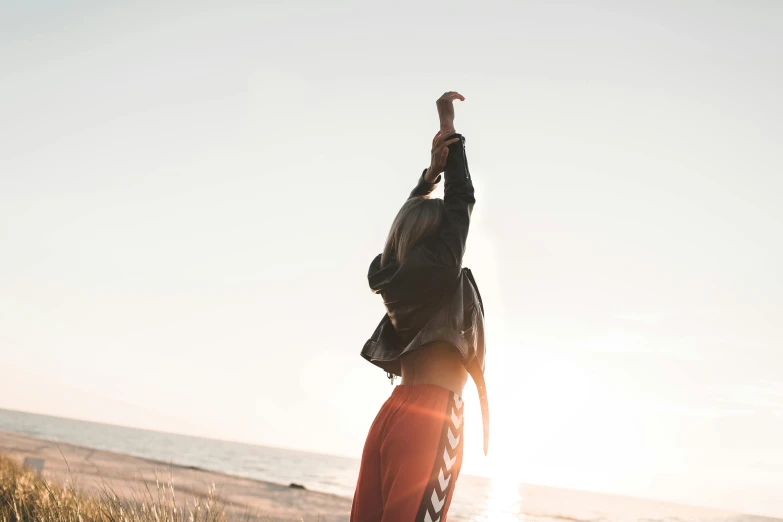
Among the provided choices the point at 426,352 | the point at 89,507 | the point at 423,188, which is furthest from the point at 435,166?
the point at 89,507

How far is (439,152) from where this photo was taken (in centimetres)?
261

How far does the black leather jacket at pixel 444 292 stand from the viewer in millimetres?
2301

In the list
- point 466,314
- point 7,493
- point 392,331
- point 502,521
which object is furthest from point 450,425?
point 502,521

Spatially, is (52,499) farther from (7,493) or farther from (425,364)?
(425,364)

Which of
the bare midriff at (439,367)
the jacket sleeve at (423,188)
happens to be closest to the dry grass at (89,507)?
the bare midriff at (439,367)

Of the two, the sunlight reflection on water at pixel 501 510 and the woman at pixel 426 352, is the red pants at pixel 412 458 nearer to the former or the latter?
the woman at pixel 426 352

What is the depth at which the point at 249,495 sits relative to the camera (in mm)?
12906

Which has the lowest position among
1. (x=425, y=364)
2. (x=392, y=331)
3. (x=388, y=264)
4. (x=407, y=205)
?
(x=425, y=364)

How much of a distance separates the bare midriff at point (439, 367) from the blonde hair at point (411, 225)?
394 millimetres

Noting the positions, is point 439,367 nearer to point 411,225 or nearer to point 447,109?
point 411,225

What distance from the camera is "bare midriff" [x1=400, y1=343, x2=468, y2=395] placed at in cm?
229

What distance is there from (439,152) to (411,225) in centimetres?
39

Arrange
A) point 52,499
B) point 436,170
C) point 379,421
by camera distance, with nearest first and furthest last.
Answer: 1. point 379,421
2. point 436,170
3. point 52,499

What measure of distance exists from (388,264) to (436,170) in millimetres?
518
